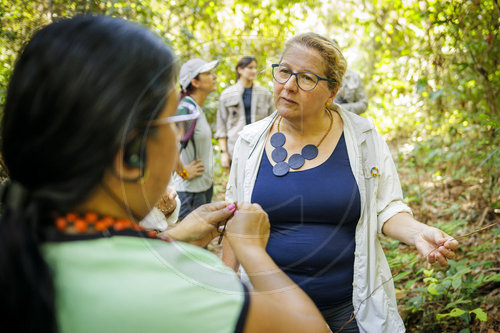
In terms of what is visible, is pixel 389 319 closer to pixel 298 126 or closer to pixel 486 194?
pixel 298 126

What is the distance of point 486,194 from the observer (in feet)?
12.0

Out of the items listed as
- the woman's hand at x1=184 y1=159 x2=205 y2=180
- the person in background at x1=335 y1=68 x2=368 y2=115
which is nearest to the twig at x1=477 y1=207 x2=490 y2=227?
the person in background at x1=335 y1=68 x2=368 y2=115

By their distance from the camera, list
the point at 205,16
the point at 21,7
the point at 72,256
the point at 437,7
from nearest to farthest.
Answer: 1. the point at 72,256
2. the point at 205,16
3. the point at 21,7
4. the point at 437,7

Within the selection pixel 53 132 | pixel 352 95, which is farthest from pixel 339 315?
pixel 352 95

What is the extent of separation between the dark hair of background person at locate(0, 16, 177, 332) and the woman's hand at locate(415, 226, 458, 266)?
1.19m

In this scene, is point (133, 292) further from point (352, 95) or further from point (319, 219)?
point (352, 95)

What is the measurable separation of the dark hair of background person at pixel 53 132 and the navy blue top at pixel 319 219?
0.88 m

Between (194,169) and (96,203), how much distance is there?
0.44 metres

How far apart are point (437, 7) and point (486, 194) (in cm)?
192

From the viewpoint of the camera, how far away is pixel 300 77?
5.21ft

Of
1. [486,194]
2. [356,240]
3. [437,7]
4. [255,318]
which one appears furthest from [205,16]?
[486,194]

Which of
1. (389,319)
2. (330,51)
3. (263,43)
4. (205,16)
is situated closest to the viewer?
(263,43)

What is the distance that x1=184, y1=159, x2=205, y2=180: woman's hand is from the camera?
40.4 inches

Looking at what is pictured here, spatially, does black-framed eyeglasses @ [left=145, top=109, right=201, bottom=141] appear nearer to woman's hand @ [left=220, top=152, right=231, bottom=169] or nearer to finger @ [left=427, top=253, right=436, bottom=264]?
finger @ [left=427, top=253, right=436, bottom=264]
